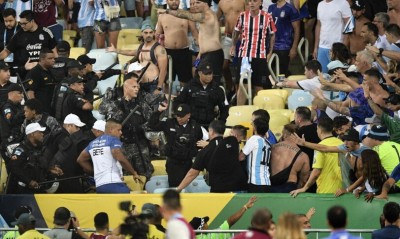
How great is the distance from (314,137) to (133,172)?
2.66 metres

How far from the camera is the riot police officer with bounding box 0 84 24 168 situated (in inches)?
946

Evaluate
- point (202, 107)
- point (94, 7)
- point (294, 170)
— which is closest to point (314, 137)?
point (294, 170)

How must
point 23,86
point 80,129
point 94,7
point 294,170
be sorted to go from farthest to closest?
point 94,7 < point 23,86 < point 80,129 < point 294,170

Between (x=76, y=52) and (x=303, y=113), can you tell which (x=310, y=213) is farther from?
(x=76, y=52)

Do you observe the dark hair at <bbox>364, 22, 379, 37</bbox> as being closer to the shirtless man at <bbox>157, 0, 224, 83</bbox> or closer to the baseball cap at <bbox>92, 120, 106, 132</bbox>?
the shirtless man at <bbox>157, 0, 224, 83</bbox>

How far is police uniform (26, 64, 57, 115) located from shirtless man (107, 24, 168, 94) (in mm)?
1491

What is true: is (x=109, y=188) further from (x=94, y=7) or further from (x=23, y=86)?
(x=94, y=7)

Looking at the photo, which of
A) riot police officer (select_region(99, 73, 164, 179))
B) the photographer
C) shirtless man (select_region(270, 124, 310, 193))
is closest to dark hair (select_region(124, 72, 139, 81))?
riot police officer (select_region(99, 73, 164, 179))

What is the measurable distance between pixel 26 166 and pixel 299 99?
15.8ft

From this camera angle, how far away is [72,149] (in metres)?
23.8

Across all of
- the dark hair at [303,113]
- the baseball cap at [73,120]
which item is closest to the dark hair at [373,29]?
the dark hair at [303,113]

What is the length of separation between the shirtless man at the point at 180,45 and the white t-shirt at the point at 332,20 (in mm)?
2139

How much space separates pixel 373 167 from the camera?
68.7 ft

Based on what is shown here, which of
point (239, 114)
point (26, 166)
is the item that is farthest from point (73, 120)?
point (239, 114)
